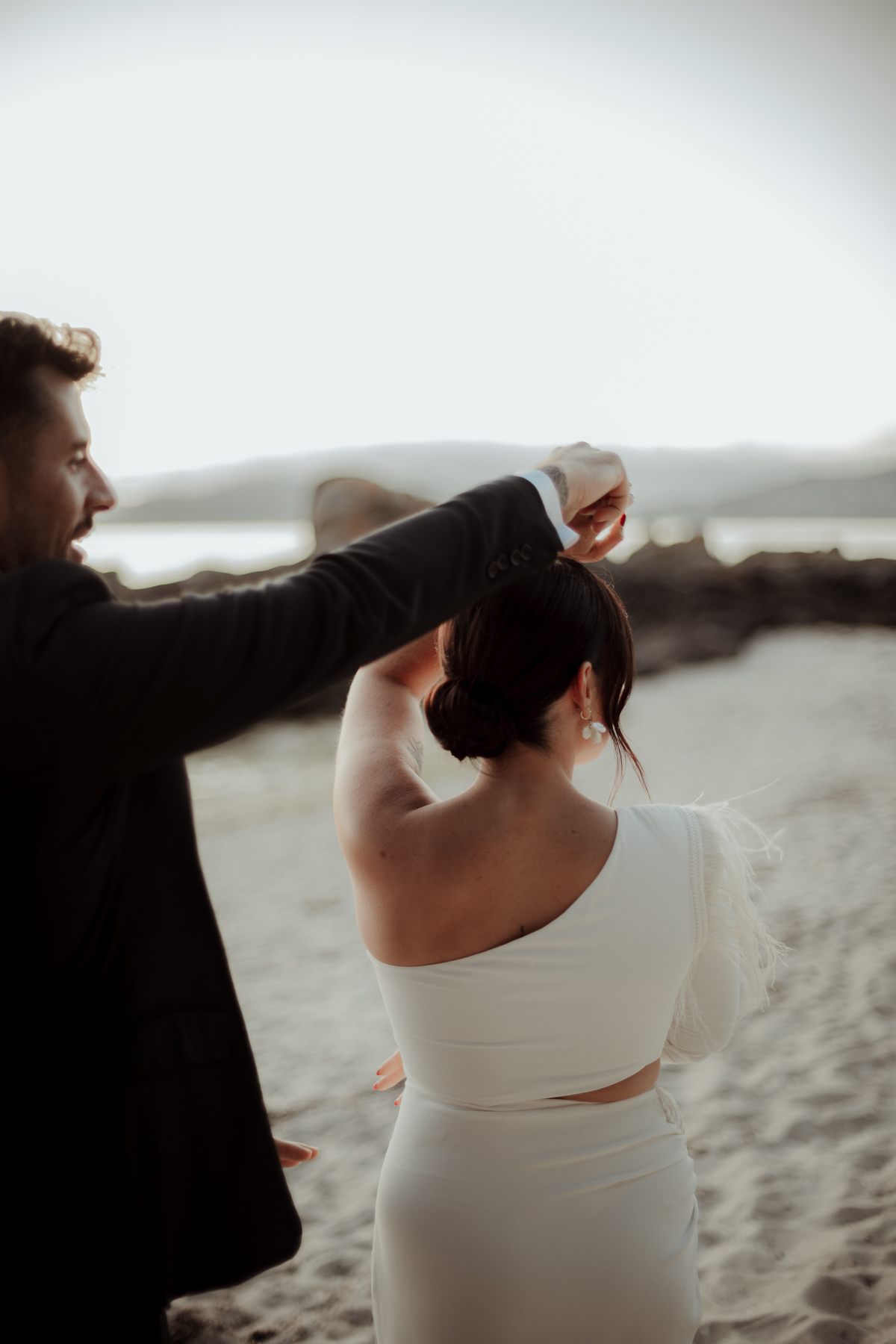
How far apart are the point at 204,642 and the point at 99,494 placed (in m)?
0.32

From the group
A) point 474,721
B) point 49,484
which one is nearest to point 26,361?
point 49,484

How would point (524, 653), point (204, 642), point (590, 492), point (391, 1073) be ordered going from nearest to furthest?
point (204, 642), point (590, 492), point (524, 653), point (391, 1073)

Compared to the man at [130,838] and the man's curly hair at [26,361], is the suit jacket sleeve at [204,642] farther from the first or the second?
the man's curly hair at [26,361]

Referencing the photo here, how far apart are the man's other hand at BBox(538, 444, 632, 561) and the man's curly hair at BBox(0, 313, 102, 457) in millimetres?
502

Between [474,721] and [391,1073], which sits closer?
[474,721]

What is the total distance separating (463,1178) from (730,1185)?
211 cm

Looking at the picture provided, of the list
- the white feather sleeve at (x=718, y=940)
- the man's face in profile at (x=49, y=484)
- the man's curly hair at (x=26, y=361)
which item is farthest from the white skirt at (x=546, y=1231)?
the man's curly hair at (x=26, y=361)

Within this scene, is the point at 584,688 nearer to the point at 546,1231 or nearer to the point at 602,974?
the point at 602,974

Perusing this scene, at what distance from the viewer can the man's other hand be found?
95 cm

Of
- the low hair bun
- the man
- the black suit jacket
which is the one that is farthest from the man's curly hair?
the low hair bun

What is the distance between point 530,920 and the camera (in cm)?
110

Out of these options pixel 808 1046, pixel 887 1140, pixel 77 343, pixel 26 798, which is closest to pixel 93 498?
pixel 77 343

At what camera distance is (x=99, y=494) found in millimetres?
901

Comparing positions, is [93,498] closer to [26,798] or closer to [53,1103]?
[26,798]
